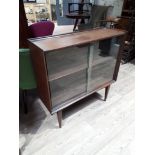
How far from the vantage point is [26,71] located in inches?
51.6

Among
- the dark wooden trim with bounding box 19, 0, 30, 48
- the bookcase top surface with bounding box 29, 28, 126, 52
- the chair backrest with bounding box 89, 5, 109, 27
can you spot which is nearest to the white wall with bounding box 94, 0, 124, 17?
the chair backrest with bounding box 89, 5, 109, 27

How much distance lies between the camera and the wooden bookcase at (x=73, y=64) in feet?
3.77

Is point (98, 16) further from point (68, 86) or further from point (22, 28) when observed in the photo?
point (68, 86)

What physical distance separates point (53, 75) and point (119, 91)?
1.19m

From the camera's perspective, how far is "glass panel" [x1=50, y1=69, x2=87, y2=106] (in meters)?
1.39

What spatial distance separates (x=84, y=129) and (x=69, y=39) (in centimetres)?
91

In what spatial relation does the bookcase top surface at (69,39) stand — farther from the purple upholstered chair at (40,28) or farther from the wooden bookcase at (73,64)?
the purple upholstered chair at (40,28)

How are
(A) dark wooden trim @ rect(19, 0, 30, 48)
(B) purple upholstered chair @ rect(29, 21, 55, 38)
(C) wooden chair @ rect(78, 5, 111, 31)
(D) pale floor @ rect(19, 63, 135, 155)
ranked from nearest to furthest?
(D) pale floor @ rect(19, 63, 135, 155) → (A) dark wooden trim @ rect(19, 0, 30, 48) → (B) purple upholstered chair @ rect(29, 21, 55, 38) → (C) wooden chair @ rect(78, 5, 111, 31)

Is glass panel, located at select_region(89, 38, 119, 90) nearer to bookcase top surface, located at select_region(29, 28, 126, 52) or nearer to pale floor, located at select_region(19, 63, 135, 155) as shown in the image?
bookcase top surface, located at select_region(29, 28, 126, 52)

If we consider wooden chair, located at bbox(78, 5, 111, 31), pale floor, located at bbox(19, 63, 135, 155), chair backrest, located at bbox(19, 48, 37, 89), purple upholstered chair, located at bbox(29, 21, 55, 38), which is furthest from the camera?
wooden chair, located at bbox(78, 5, 111, 31)

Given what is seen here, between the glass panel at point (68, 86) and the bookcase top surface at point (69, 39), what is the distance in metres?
0.37

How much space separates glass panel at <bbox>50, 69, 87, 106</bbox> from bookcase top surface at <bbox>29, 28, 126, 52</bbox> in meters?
0.37

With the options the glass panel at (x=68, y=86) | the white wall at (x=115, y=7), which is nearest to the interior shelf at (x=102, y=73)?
the glass panel at (x=68, y=86)
